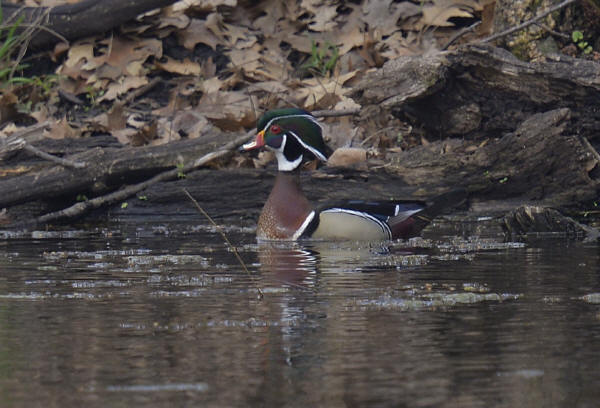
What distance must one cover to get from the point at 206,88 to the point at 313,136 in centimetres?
350

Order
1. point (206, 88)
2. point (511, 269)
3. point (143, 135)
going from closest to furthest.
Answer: point (511, 269)
point (143, 135)
point (206, 88)

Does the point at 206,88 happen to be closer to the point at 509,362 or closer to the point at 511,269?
the point at 511,269

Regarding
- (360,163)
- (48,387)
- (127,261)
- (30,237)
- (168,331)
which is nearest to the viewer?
(48,387)

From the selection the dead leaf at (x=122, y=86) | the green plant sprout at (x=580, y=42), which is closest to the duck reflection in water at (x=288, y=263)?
the green plant sprout at (x=580, y=42)

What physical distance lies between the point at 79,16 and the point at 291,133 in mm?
4502

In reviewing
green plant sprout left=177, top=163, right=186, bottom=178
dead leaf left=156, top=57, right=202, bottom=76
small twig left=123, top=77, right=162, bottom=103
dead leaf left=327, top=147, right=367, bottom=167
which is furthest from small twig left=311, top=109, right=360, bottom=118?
small twig left=123, top=77, right=162, bottom=103

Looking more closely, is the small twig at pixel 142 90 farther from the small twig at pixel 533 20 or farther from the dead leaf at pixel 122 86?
the small twig at pixel 533 20

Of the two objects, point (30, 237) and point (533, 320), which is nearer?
point (533, 320)

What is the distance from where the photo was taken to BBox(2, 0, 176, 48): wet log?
1254 cm

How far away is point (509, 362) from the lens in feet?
12.9

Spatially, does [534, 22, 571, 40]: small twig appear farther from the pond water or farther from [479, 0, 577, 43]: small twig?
the pond water

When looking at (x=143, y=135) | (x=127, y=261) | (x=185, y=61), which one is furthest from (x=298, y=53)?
(x=127, y=261)

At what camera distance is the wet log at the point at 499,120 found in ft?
29.2

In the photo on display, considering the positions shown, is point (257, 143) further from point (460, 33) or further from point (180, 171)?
point (460, 33)
